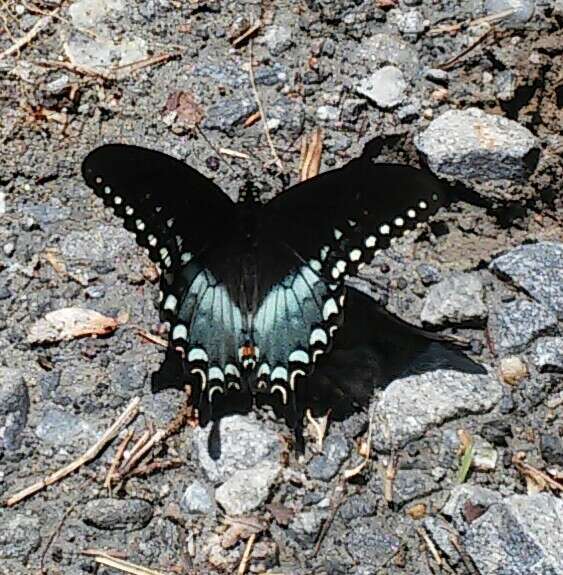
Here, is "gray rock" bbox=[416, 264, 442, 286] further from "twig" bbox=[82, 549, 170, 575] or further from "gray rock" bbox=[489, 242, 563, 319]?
"twig" bbox=[82, 549, 170, 575]

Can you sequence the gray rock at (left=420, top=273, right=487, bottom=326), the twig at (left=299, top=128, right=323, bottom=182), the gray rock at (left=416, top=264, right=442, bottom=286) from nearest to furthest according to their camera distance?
the gray rock at (left=420, top=273, right=487, bottom=326) → the gray rock at (left=416, top=264, right=442, bottom=286) → the twig at (left=299, top=128, right=323, bottom=182)

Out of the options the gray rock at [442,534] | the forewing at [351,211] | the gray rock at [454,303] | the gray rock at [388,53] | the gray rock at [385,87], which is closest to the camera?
the gray rock at [442,534]

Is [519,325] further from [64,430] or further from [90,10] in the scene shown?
[90,10]

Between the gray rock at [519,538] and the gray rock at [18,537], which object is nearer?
the gray rock at [519,538]

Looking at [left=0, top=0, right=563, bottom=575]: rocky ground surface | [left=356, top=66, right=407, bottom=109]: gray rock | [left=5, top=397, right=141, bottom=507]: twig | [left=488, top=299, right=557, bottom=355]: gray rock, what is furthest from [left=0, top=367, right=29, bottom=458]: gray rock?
[left=356, top=66, right=407, bottom=109]: gray rock

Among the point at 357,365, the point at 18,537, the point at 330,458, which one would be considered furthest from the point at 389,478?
the point at 18,537

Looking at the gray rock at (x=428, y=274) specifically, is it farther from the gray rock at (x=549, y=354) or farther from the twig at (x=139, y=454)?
the twig at (x=139, y=454)

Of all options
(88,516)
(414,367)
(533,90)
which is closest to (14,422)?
(88,516)

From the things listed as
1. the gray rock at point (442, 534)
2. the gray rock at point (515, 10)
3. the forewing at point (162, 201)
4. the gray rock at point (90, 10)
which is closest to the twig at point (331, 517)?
the gray rock at point (442, 534)
